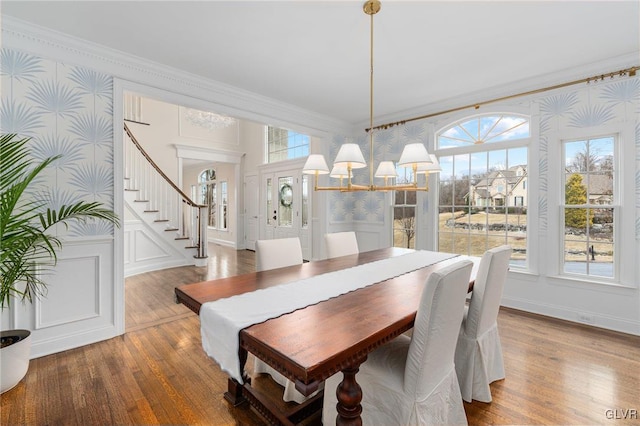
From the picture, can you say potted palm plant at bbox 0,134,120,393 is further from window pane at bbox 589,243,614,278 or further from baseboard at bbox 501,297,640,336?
window pane at bbox 589,243,614,278

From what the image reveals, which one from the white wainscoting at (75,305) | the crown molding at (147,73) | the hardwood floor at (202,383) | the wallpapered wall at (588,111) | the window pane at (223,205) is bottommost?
the hardwood floor at (202,383)

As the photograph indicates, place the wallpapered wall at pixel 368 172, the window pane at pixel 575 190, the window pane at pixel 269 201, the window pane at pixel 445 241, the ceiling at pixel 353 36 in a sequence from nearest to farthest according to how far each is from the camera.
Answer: the ceiling at pixel 353 36
the window pane at pixel 575 190
the window pane at pixel 445 241
the wallpapered wall at pixel 368 172
the window pane at pixel 269 201

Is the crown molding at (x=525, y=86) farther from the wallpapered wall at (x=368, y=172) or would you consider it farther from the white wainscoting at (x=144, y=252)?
the white wainscoting at (x=144, y=252)

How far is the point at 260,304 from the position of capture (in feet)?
5.02

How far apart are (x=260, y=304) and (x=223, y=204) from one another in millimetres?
7444

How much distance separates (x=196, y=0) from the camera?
208cm

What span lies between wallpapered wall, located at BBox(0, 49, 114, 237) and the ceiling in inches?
14.2

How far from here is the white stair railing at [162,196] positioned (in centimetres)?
544

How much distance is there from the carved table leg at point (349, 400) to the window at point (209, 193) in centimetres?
818

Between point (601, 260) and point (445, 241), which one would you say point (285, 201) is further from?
point (601, 260)

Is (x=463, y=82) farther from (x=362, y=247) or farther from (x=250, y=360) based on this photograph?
(x=250, y=360)

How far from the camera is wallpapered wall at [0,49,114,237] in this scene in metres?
2.36

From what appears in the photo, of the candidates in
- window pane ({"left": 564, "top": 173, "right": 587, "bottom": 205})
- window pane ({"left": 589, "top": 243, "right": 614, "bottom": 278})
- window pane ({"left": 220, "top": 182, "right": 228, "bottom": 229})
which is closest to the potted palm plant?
window pane ({"left": 564, "top": 173, "right": 587, "bottom": 205})

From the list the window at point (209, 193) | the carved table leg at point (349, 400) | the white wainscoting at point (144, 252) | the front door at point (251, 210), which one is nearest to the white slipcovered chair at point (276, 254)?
the carved table leg at point (349, 400)
